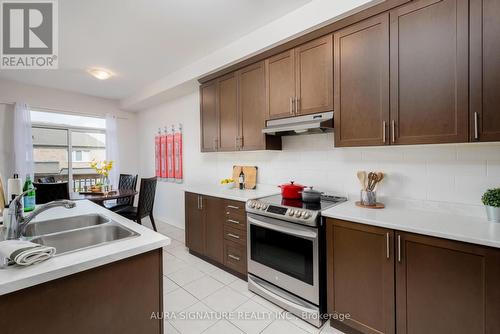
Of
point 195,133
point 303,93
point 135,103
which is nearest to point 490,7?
point 303,93

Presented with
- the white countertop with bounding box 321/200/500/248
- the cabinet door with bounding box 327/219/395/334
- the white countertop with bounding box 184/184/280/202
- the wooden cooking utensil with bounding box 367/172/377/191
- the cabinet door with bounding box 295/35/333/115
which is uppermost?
the cabinet door with bounding box 295/35/333/115

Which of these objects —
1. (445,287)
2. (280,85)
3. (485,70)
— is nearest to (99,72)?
(280,85)

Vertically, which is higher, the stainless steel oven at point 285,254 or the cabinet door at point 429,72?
the cabinet door at point 429,72

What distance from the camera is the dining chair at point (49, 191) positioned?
299 cm

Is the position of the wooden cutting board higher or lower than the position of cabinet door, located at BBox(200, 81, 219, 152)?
lower

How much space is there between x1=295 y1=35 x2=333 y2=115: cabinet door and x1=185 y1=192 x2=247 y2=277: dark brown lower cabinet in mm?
1198

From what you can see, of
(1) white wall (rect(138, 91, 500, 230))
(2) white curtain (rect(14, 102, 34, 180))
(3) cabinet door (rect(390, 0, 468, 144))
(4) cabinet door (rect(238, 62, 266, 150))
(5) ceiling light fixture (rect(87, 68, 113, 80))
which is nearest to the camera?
(3) cabinet door (rect(390, 0, 468, 144))

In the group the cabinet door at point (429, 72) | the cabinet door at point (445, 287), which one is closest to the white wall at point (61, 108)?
the cabinet door at point (429, 72)

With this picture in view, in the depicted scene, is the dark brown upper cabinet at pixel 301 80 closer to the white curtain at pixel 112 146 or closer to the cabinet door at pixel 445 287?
the cabinet door at pixel 445 287

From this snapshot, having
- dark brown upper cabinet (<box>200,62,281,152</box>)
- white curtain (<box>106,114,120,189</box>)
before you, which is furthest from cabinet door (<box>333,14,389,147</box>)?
white curtain (<box>106,114,120,189</box>)

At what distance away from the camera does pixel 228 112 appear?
9.37 ft

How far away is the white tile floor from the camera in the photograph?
172 centimetres

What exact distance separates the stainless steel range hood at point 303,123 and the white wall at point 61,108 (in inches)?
161

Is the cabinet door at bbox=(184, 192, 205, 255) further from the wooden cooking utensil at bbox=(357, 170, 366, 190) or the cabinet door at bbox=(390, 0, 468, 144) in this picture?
the cabinet door at bbox=(390, 0, 468, 144)
